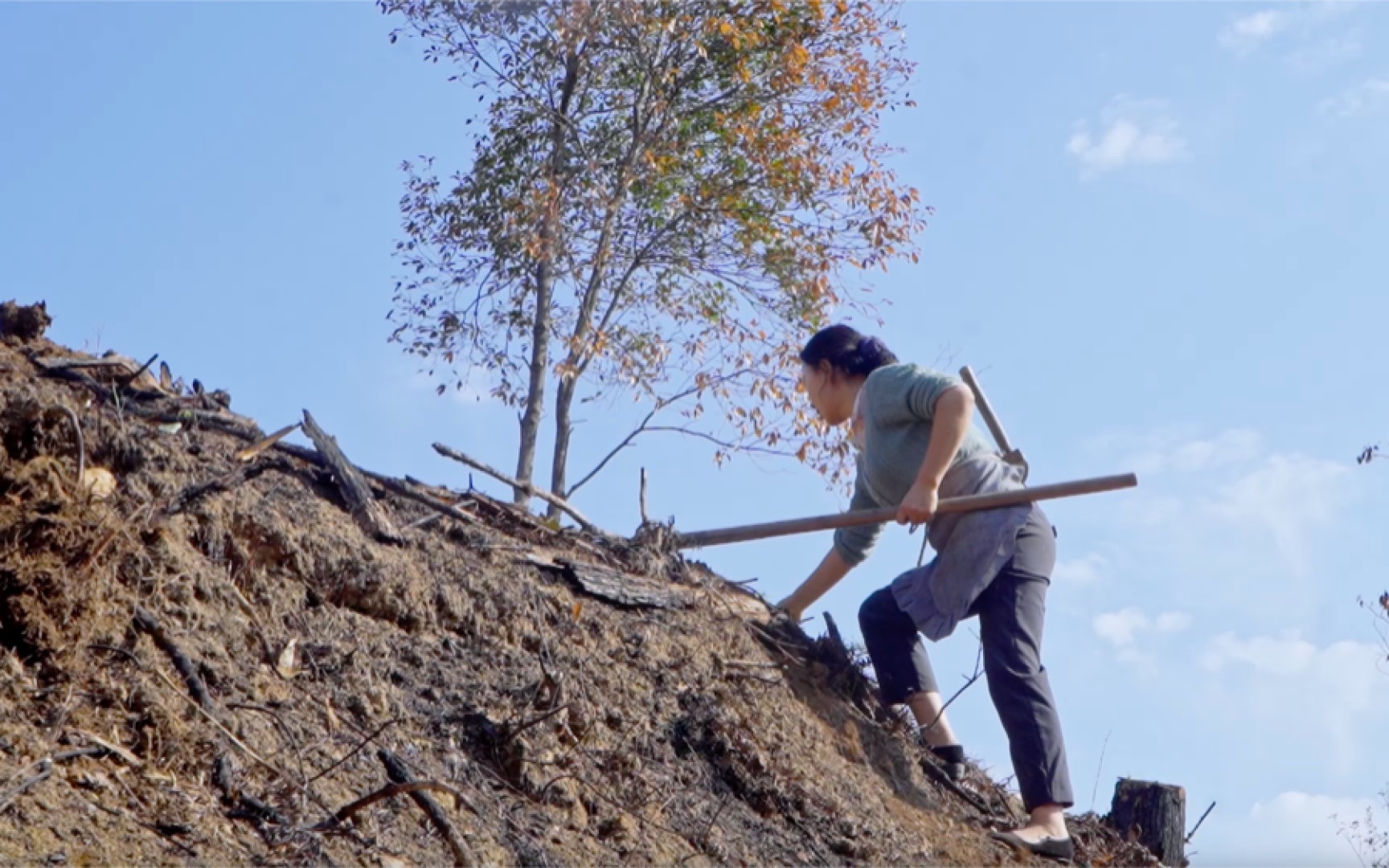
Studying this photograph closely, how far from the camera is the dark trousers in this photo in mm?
5305

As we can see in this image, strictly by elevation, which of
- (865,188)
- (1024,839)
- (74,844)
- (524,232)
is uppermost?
(865,188)

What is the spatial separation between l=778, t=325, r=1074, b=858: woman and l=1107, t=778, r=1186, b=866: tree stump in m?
0.83

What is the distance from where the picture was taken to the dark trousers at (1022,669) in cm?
530

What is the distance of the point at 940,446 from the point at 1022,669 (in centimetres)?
87

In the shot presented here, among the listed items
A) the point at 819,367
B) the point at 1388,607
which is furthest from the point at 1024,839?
the point at 1388,607

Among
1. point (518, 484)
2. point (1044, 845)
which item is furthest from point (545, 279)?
point (1044, 845)

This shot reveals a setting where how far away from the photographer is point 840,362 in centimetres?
605

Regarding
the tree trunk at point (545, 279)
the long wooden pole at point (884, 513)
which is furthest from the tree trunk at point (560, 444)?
the long wooden pole at point (884, 513)

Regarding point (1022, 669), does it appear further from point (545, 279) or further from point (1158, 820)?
point (545, 279)

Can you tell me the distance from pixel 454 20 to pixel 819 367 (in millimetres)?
6761

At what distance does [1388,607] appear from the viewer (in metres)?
10.4

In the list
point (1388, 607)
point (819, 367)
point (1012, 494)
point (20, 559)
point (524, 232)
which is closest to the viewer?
point (20, 559)

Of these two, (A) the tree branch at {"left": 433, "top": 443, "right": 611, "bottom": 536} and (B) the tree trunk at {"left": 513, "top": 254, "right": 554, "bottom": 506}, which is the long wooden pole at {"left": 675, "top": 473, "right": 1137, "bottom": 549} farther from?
(B) the tree trunk at {"left": 513, "top": 254, "right": 554, "bottom": 506}

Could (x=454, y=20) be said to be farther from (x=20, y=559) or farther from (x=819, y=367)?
(x=20, y=559)
